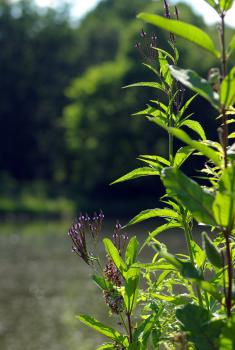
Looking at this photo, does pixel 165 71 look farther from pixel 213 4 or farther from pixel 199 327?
pixel 199 327

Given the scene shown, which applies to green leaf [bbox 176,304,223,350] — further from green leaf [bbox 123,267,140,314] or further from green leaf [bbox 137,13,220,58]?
green leaf [bbox 137,13,220,58]

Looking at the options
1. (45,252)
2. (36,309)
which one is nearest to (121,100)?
(45,252)

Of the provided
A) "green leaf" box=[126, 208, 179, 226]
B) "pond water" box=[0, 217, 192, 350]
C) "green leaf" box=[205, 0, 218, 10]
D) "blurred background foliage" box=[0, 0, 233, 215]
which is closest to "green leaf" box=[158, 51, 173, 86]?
"green leaf" box=[126, 208, 179, 226]

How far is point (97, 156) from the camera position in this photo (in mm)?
52188

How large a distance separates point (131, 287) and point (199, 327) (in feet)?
1.76

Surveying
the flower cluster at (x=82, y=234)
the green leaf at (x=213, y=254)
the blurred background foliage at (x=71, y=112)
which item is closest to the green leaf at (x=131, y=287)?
the flower cluster at (x=82, y=234)

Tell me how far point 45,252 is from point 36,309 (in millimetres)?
10315

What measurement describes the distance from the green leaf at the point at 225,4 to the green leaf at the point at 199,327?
81 cm

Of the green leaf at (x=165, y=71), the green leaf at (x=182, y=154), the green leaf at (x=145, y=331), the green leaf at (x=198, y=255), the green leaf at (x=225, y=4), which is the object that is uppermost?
the green leaf at (x=165, y=71)

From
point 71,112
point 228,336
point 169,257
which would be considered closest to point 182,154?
point 169,257

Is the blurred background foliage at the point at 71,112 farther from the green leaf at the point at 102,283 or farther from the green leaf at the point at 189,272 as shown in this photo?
the green leaf at the point at 189,272

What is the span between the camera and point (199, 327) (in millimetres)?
2031

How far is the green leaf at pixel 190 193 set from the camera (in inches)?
77.4

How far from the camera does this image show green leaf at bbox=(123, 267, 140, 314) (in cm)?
254
